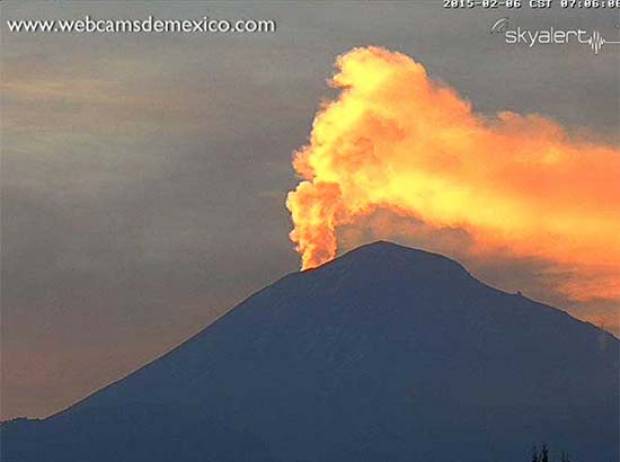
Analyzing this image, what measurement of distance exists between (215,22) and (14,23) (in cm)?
658

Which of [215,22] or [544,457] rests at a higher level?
[215,22]

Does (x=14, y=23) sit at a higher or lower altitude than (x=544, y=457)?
higher

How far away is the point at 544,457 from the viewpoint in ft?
243

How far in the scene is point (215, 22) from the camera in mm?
61500

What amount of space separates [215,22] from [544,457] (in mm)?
23912

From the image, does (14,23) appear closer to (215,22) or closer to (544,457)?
(215,22)

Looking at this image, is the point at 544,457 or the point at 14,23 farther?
the point at 544,457

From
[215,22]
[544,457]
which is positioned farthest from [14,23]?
[544,457]

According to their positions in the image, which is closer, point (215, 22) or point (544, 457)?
point (215, 22)

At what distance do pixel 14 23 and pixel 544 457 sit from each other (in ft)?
92.6
